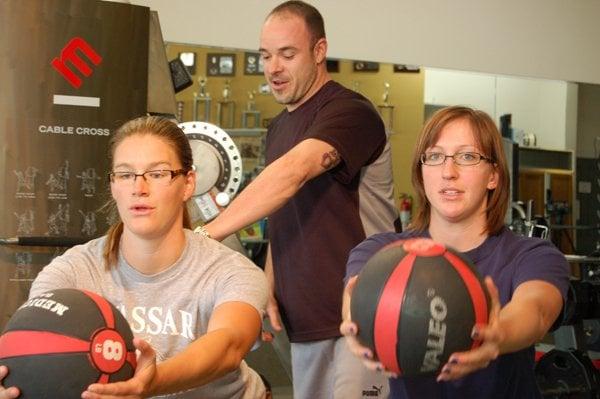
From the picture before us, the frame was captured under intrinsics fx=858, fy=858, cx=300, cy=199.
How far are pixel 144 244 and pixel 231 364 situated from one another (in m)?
0.40

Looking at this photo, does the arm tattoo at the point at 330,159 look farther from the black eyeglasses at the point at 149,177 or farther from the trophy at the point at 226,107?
the trophy at the point at 226,107

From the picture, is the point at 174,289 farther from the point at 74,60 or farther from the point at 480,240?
the point at 74,60

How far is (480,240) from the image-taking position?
2070 millimetres

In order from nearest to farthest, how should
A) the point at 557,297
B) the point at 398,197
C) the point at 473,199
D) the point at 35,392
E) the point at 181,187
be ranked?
the point at 35,392, the point at 557,297, the point at 473,199, the point at 181,187, the point at 398,197

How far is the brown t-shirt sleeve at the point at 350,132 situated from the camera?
268 cm

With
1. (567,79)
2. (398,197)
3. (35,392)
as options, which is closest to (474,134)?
(35,392)

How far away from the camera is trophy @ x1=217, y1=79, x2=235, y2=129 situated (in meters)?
5.32

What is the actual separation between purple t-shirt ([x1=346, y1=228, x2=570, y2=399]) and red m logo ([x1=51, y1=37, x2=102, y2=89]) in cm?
211

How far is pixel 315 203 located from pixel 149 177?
2.48ft

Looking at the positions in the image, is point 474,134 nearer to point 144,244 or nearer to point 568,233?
point 144,244

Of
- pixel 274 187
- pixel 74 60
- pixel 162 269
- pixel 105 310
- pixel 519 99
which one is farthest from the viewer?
pixel 519 99

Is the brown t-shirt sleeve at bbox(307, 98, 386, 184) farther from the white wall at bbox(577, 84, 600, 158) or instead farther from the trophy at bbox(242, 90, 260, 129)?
the white wall at bbox(577, 84, 600, 158)

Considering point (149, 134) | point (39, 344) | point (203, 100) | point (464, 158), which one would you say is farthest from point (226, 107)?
point (39, 344)

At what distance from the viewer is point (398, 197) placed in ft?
18.4
